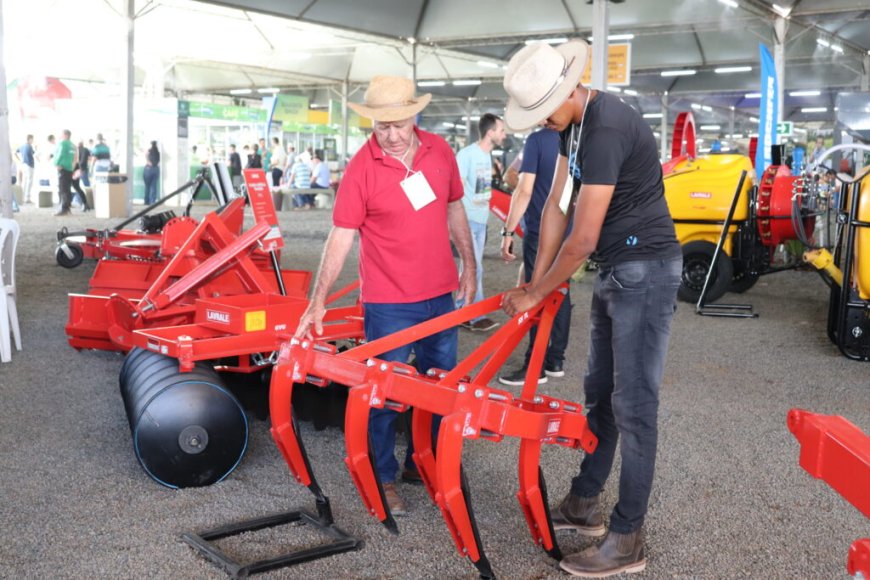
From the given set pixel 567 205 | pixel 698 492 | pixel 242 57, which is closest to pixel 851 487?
pixel 567 205

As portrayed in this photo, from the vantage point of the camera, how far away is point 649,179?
9.20 feet

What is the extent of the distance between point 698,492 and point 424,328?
1.50 m

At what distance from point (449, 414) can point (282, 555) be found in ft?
2.76

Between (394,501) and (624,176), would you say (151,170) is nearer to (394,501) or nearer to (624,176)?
(394,501)

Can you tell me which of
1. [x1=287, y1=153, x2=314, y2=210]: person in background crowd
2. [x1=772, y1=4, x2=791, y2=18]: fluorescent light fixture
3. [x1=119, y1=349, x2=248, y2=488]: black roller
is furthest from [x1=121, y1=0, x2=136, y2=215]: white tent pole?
[x1=119, y1=349, x2=248, y2=488]: black roller

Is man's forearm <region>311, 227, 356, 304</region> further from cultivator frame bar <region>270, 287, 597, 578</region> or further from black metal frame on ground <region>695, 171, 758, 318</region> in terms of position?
black metal frame on ground <region>695, 171, 758, 318</region>

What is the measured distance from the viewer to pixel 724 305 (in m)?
8.45

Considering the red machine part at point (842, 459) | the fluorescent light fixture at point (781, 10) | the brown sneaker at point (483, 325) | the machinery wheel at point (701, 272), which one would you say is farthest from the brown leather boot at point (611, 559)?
the fluorescent light fixture at point (781, 10)

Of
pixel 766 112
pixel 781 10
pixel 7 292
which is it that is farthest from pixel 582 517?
pixel 781 10

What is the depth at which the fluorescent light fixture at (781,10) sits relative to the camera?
17402 mm

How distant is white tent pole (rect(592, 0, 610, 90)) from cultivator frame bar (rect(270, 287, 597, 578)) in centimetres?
1000

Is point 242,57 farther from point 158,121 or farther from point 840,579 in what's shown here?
point 840,579

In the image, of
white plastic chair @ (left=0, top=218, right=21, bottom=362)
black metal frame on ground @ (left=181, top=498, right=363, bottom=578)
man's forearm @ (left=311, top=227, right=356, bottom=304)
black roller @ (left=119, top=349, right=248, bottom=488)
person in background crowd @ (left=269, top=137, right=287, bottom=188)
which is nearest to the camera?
black metal frame on ground @ (left=181, top=498, right=363, bottom=578)

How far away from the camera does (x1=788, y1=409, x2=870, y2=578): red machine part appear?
135cm
